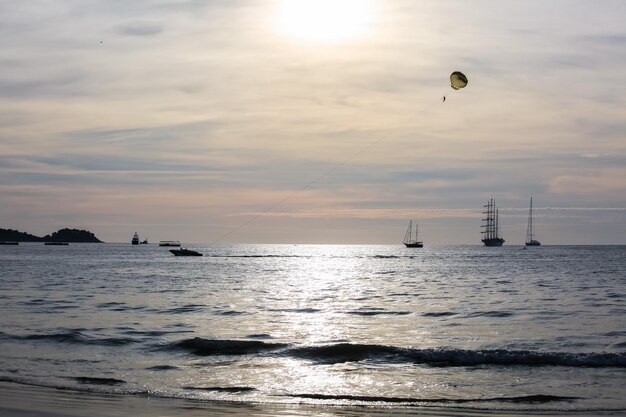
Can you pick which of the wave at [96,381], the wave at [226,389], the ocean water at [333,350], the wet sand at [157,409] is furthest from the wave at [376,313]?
the wet sand at [157,409]

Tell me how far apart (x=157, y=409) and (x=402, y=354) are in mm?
9987

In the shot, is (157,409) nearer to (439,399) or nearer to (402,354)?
(439,399)

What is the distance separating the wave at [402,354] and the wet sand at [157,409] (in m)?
6.72

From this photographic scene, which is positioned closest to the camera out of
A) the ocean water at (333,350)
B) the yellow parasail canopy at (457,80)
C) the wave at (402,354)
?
the ocean water at (333,350)

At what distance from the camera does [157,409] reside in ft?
50.4

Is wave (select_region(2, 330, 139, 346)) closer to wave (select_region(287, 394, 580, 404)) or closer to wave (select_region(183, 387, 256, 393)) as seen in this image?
wave (select_region(183, 387, 256, 393))

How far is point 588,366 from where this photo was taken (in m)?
21.5

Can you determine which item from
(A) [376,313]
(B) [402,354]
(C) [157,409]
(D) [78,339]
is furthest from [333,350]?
(A) [376,313]

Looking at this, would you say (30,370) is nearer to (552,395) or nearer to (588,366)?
(552,395)

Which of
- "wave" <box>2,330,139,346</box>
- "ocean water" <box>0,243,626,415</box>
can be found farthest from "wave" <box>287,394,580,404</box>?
"wave" <box>2,330,139,346</box>

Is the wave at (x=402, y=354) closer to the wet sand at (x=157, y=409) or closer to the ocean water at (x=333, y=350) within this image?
the ocean water at (x=333, y=350)

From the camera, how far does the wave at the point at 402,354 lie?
22.1 m

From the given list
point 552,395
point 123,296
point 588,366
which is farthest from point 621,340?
point 123,296

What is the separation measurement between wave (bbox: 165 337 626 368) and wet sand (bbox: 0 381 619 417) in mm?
6718
